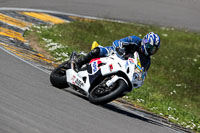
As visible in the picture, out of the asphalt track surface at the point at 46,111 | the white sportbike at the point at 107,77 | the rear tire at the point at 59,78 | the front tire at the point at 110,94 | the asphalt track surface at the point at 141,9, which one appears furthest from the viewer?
the asphalt track surface at the point at 141,9

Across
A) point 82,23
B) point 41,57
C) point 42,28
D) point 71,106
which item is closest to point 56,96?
point 71,106

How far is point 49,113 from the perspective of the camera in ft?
19.5

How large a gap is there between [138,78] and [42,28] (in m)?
7.76

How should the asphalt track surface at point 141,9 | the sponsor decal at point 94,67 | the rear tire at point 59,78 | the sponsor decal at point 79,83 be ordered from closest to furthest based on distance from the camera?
the sponsor decal at point 94,67 < the sponsor decal at point 79,83 < the rear tire at point 59,78 < the asphalt track surface at point 141,9

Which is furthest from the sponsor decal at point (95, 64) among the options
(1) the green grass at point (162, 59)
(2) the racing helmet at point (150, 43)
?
(1) the green grass at point (162, 59)

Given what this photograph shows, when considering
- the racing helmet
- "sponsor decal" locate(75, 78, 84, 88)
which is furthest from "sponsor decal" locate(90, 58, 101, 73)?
the racing helmet

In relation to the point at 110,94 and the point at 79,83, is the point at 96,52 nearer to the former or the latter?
the point at 79,83

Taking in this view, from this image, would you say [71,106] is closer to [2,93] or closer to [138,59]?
[2,93]

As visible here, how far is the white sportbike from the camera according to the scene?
7.71 meters

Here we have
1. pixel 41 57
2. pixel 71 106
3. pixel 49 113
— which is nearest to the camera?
pixel 49 113

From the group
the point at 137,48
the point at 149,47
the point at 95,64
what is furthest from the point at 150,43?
the point at 95,64

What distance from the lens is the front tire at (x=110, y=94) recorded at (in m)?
7.50

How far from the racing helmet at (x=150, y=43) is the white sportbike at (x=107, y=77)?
0.18 metres

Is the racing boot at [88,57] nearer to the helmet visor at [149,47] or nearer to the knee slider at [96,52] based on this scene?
the knee slider at [96,52]
